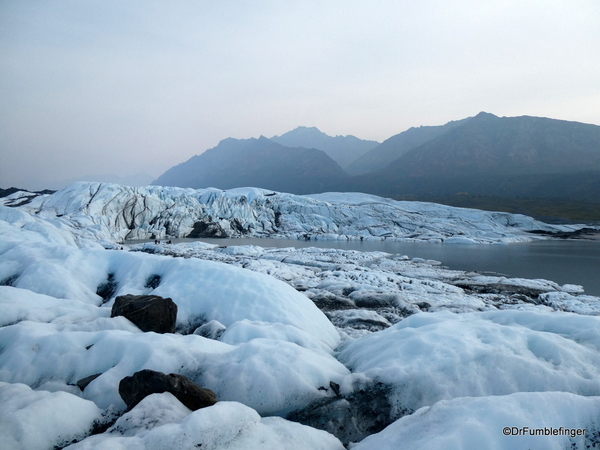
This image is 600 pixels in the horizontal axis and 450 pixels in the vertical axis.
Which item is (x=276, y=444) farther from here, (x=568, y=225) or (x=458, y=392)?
(x=568, y=225)

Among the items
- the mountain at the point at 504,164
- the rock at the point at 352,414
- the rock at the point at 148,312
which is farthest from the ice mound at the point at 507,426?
the mountain at the point at 504,164

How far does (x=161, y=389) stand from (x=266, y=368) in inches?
56.9

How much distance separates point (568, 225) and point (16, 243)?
86.7 m

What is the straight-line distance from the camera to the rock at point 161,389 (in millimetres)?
3975

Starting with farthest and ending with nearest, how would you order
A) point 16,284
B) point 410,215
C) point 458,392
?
point 410,215, point 16,284, point 458,392

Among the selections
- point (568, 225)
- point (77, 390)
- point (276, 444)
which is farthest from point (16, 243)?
point (568, 225)

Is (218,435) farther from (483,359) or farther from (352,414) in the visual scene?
(483,359)

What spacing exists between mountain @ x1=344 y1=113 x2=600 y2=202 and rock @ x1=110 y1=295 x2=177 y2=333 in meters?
148

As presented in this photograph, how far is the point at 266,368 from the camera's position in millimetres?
4785

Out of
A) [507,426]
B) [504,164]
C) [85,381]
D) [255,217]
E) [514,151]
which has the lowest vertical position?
[255,217]

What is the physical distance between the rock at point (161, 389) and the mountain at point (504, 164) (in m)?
149

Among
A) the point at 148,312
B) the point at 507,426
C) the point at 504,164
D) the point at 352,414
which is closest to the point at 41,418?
the point at 148,312

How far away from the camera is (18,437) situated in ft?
10.3

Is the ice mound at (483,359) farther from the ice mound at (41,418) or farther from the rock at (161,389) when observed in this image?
the ice mound at (41,418)
